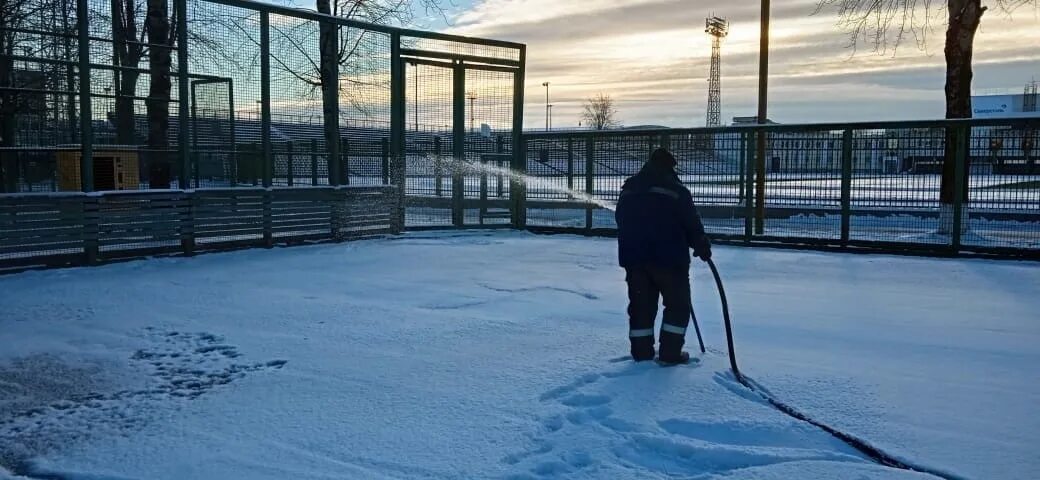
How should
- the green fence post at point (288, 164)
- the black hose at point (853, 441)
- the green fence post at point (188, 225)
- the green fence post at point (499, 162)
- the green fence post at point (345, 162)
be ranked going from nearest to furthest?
the black hose at point (853, 441) < the green fence post at point (188, 225) < the green fence post at point (288, 164) < the green fence post at point (345, 162) < the green fence post at point (499, 162)

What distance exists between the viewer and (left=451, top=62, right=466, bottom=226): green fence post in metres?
15.7

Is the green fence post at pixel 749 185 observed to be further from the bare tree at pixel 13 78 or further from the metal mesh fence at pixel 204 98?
the bare tree at pixel 13 78

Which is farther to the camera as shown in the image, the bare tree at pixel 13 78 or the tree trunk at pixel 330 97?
the tree trunk at pixel 330 97

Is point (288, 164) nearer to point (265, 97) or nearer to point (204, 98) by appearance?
point (265, 97)

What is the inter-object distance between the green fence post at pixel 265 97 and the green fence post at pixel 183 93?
44.8 inches

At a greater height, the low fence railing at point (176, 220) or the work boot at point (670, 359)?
the low fence railing at point (176, 220)

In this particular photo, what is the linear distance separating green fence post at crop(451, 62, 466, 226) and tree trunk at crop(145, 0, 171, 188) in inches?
206

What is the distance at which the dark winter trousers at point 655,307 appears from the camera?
584 centimetres

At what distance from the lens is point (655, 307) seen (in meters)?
5.98

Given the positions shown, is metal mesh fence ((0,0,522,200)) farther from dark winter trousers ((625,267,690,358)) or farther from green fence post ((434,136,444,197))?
dark winter trousers ((625,267,690,358))

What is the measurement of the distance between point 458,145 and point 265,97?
4.19 meters

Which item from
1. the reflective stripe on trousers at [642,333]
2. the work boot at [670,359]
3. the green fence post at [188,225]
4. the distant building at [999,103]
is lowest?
the work boot at [670,359]

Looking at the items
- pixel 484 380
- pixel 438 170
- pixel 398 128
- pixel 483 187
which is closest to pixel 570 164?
pixel 483 187

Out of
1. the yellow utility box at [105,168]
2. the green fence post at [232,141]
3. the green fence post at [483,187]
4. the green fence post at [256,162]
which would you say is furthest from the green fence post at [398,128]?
the yellow utility box at [105,168]
